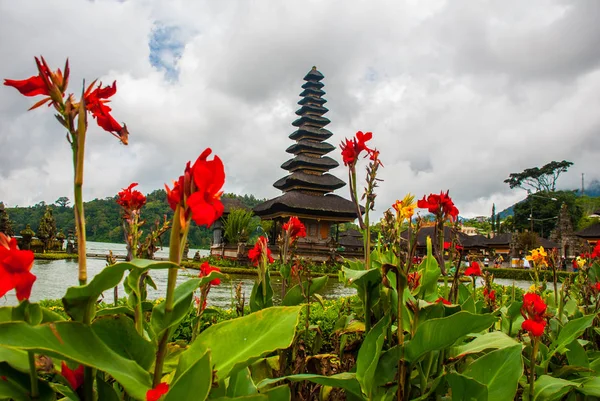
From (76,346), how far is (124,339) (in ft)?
0.52

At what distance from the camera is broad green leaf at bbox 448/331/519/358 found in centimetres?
143

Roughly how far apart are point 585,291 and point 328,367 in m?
2.03

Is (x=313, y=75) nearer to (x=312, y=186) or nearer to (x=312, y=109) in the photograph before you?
(x=312, y=109)

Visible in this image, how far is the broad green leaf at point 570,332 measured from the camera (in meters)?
1.80

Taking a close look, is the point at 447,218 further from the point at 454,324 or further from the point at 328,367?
the point at 328,367

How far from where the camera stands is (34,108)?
0.89 m

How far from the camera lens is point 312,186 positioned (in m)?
26.0

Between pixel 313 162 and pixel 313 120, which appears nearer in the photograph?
pixel 313 162

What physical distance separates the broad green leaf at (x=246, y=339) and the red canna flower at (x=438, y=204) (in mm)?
937

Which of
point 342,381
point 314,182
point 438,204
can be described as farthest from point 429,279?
point 314,182

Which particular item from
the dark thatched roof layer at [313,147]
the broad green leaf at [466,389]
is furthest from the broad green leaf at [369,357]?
the dark thatched roof layer at [313,147]

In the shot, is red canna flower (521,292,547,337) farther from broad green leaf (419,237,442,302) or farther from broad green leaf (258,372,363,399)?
broad green leaf (258,372,363,399)

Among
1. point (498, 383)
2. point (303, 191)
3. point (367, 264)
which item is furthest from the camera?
point (303, 191)

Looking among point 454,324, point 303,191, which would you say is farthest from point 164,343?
point 303,191
